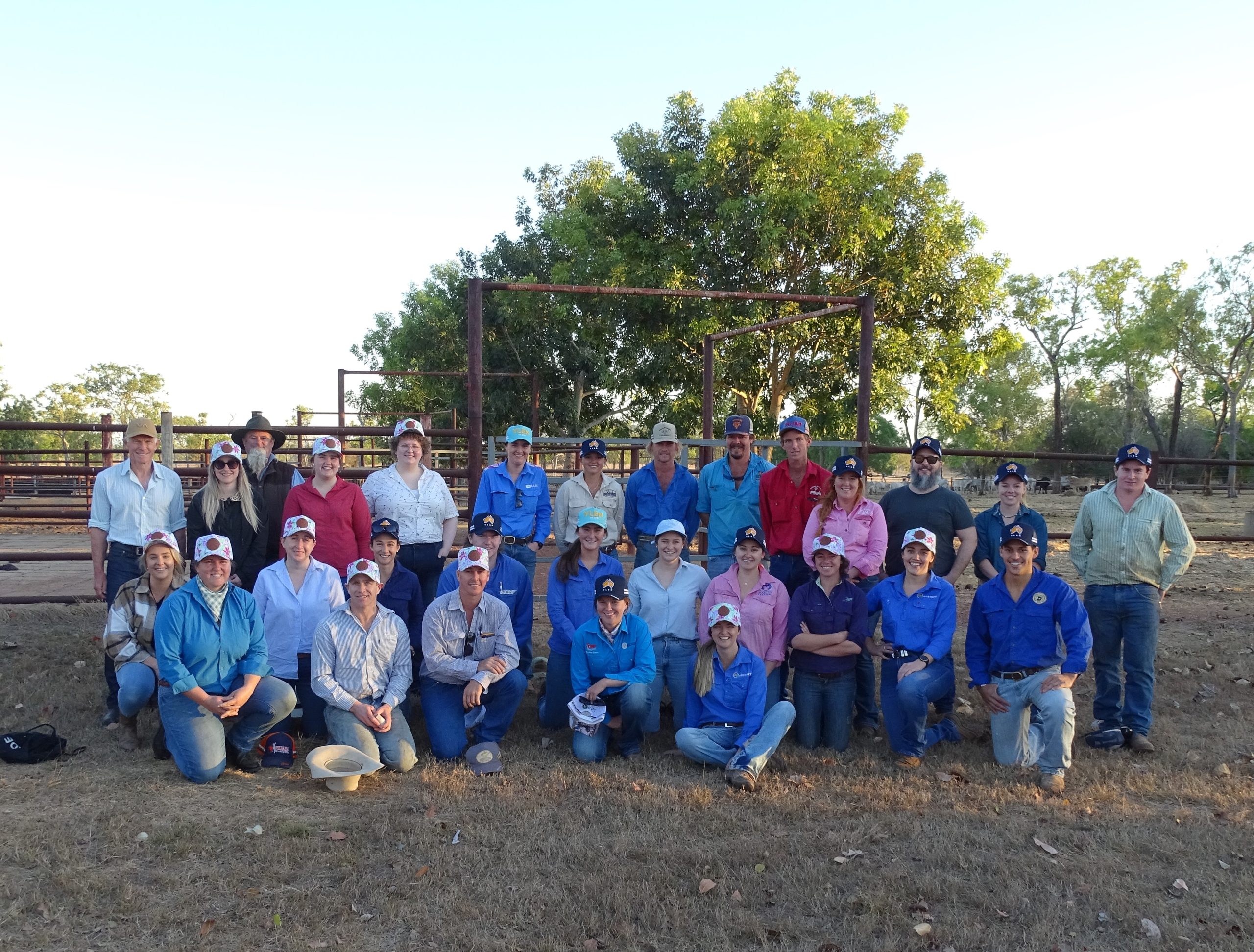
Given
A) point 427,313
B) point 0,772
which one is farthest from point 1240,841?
point 427,313

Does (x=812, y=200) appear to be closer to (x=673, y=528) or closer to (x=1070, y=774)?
(x=673, y=528)

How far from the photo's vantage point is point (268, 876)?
378 cm

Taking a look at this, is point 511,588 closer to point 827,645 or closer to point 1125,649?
point 827,645

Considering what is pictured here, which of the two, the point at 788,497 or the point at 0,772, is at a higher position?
the point at 788,497

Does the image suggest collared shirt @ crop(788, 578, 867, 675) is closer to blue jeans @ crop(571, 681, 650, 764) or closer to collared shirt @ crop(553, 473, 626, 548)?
blue jeans @ crop(571, 681, 650, 764)

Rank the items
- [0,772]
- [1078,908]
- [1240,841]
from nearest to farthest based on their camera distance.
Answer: [1078,908] → [1240,841] → [0,772]

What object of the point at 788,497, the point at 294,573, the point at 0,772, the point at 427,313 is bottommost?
the point at 0,772

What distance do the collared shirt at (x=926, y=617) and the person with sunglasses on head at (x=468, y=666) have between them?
2211mm

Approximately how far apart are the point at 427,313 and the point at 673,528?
71.6ft

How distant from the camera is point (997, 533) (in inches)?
241

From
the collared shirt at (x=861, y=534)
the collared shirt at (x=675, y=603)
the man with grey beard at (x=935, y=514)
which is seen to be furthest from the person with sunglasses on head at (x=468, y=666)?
the man with grey beard at (x=935, y=514)

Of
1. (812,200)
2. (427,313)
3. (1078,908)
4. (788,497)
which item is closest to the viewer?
(1078,908)

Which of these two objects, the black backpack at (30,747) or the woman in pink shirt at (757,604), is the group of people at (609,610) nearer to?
the woman in pink shirt at (757,604)

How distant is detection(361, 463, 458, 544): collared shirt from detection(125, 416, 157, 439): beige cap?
4.45ft
